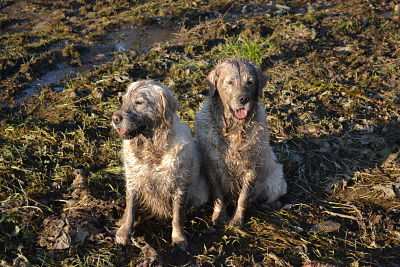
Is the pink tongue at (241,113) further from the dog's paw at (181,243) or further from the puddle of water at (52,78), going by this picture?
the puddle of water at (52,78)

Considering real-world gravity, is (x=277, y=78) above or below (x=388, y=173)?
above

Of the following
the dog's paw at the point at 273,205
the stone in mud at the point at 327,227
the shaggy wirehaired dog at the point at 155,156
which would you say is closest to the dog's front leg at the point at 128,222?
the shaggy wirehaired dog at the point at 155,156

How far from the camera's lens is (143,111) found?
169 inches

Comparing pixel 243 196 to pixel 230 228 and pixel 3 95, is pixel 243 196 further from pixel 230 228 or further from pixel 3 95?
pixel 3 95

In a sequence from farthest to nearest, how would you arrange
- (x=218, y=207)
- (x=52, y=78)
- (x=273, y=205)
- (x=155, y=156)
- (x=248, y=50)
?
(x=52, y=78) → (x=248, y=50) → (x=273, y=205) → (x=218, y=207) → (x=155, y=156)

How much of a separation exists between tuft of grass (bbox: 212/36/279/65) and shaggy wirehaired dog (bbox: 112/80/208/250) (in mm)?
4004

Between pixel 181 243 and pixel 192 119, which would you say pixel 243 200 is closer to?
pixel 181 243

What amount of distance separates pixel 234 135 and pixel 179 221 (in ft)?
3.89

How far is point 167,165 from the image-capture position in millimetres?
4504

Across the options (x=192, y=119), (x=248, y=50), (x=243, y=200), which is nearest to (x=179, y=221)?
(x=243, y=200)

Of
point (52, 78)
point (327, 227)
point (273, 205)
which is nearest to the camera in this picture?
point (327, 227)

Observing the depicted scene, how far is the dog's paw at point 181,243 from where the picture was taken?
185 inches

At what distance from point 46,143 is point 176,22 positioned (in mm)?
5875

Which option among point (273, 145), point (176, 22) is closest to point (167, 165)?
point (273, 145)
